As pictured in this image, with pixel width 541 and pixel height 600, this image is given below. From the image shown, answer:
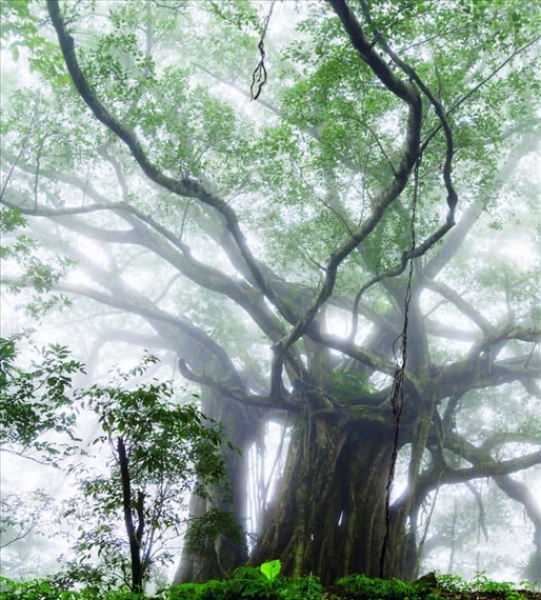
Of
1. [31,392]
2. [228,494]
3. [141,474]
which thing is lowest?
[141,474]

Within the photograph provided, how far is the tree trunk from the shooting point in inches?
317

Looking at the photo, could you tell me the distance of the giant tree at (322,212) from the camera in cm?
617

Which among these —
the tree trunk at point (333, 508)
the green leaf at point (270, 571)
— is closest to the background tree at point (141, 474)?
the green leaf at point (270, 571)

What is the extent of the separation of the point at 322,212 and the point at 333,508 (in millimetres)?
4308

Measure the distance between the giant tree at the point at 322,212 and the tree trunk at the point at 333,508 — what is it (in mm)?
31

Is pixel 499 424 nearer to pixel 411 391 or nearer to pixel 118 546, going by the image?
pixel 411 391

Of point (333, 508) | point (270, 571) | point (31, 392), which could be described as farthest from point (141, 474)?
point (333, 508)

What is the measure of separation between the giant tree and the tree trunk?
3 cm

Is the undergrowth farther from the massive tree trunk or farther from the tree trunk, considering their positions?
the massive tree trunk

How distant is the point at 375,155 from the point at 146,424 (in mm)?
5394

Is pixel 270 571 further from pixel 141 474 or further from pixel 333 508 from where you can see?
pixel 333 508

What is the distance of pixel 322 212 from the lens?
8.13m

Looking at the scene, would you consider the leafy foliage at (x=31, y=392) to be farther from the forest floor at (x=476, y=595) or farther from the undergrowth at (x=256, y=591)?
the forest floor at (x=476, y=595)

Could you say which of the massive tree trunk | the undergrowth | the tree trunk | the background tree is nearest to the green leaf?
the undergrowth
